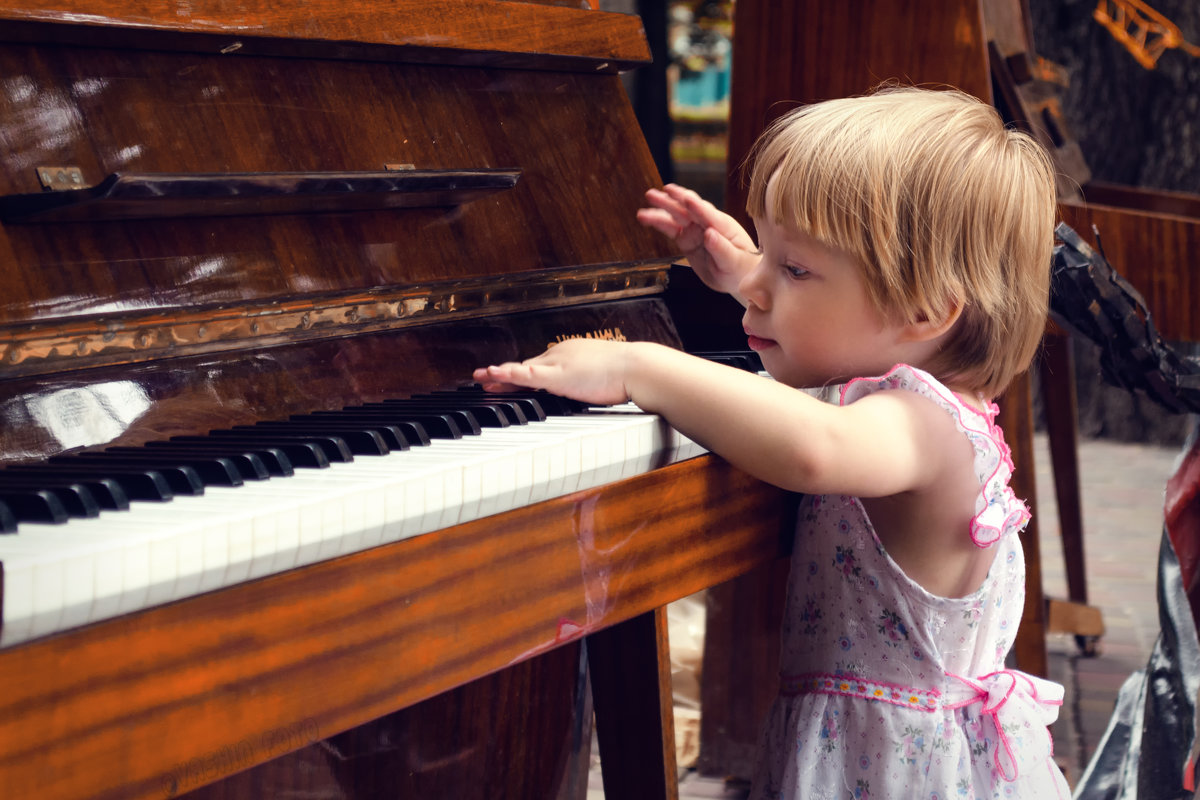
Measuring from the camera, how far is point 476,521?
87 centimetres

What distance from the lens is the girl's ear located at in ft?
3.88

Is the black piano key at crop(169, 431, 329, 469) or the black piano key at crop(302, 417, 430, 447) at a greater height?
the black piano key at crop(169, 431, 329, 469)

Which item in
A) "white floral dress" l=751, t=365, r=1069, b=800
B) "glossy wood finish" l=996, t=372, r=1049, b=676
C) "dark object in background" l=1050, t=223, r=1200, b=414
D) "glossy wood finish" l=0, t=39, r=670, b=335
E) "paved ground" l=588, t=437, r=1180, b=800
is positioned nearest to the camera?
"glossy wood finish" l=0, t=39, r=670, b=335

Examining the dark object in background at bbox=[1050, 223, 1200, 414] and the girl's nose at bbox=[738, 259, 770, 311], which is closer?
the girl's nose at bbox=[738, 259, 770, 311]

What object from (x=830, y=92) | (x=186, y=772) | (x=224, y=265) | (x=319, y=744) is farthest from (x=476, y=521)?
(x=830, y=92)

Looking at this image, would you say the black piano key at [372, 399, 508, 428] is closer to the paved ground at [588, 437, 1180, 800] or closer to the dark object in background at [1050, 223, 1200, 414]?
the dark object in background at [1050, 223, 1200, 414]

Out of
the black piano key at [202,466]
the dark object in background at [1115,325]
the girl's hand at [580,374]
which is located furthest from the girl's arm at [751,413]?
the dark object in background at [1115,325]

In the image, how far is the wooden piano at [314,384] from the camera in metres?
0.70

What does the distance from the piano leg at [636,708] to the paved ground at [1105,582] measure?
0.83 m

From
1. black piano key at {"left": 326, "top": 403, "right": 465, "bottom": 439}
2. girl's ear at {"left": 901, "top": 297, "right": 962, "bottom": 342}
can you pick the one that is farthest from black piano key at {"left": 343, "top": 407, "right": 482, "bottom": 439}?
girl's ear at {"left": 901, "top": 297, "right": 962, "bottom": 342}

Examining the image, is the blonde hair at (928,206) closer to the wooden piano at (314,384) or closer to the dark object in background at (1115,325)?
the wooden piano at (314,384)

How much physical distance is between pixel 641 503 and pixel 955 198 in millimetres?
427

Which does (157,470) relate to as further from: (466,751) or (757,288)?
(466,751)

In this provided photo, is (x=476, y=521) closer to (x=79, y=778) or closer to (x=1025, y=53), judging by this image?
(x=79, y=778)
